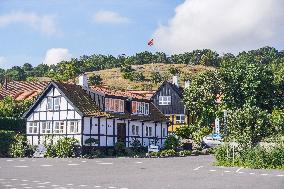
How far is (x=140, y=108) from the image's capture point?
54.2 meters

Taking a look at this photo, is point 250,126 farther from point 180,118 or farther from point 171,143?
point 180,118

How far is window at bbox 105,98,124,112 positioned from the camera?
4994cm

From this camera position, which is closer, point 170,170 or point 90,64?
point 170,170

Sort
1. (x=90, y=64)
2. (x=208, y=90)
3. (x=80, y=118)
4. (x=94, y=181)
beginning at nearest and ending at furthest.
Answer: (x=94, y=181) < (x=80, y=118) < (x=208, y=90) < (x=90, y=64)

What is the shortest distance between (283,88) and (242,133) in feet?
113

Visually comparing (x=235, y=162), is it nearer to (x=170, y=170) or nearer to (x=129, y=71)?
(x=170, y=170)

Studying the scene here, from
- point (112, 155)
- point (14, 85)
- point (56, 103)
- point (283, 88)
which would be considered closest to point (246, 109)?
point (112, 155)

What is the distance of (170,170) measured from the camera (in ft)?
101

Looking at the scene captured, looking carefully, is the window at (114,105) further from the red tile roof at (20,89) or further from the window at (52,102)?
the red tile roof at (20,89)

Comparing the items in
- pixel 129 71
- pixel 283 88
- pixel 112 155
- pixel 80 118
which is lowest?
pixel 112 155

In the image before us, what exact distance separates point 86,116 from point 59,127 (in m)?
3.91

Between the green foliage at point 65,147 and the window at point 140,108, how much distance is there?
10333 millimetres

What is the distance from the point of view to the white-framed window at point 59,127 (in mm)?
47844

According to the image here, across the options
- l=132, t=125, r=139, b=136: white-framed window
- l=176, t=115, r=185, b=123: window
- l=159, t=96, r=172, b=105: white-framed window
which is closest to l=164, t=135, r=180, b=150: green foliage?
l=132, t=125, r=139, b=136: white-framed window
